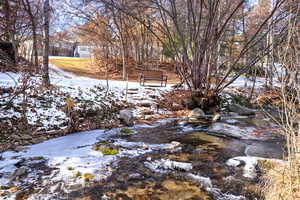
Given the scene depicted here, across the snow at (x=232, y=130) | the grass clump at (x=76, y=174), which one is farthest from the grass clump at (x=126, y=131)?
→ the snow at (x=232, y=130)

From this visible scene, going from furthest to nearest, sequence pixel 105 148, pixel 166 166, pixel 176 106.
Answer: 1. pixel 176 106
2. pixel 105 148
3. pixel 166 166

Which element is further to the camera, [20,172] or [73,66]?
[73,66]

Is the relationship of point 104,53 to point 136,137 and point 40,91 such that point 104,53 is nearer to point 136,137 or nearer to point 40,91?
point 40,91

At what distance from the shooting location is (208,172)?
3609 mm

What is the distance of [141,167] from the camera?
12.1 ft

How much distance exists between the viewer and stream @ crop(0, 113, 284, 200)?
2881 mm

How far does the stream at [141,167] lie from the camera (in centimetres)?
288

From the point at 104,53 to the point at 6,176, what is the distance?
18372mm

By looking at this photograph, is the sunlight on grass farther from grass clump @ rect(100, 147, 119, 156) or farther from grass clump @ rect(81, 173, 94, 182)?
grass clump @ rect(81, 173, 94, 182)

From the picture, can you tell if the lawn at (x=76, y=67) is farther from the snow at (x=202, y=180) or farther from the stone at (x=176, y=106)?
the snow at (x=202, y=180)

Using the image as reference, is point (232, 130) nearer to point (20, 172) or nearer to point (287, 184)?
point (287, 184)

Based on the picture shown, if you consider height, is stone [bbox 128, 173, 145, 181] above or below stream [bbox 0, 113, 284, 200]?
below

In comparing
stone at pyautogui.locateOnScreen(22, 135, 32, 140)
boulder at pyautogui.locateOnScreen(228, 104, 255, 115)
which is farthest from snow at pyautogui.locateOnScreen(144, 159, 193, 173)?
boulder at pyautogui.locateOnScreen(228, 104, 255, 115)

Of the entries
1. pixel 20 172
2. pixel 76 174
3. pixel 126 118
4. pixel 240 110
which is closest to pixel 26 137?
pixel 20 172
